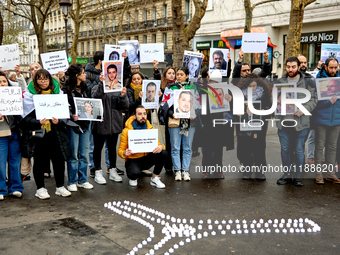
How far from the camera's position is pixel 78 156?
23.1 ft

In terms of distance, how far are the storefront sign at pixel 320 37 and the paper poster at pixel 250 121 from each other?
738 inches

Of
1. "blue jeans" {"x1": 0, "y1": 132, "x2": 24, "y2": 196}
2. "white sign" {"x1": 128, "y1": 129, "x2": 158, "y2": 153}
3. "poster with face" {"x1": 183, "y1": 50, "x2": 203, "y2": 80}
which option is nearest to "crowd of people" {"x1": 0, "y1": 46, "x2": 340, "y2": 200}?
"blue jeans" {"x1": 0, "y1": 132, "x2": 24, "y2": 196}

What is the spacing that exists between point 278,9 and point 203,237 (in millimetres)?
24887

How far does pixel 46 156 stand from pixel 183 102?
8.36 feet

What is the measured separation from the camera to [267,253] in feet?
14.0

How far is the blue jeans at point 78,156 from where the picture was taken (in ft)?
21.7

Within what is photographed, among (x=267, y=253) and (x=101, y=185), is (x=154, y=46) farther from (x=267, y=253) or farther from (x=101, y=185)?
(x=267, y=253)

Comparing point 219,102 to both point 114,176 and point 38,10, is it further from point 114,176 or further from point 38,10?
point 38,10

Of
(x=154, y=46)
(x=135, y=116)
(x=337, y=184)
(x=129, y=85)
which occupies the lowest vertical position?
(x=337, y=184)

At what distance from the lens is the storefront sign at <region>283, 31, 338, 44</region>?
23703 millimetres

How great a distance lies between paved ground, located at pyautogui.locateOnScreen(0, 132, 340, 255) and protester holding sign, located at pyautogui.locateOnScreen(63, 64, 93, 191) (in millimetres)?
289

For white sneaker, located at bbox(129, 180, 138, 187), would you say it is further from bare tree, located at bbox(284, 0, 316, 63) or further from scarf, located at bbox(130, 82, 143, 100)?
bare tree, located at bbox(284, 0, 316, 63)

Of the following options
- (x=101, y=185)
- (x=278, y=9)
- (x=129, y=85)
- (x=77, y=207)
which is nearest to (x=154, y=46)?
(x=129, y=85)

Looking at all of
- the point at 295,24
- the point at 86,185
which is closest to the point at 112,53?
the point at 86,185
